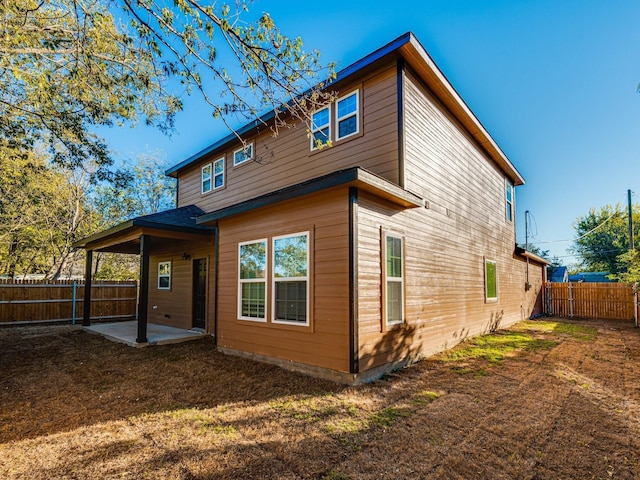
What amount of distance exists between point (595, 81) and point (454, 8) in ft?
23.5

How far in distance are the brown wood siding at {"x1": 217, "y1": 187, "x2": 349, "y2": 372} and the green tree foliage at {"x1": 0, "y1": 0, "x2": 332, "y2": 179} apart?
1.59m

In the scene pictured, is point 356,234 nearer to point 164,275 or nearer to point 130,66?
point 130,66

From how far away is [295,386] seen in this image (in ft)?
15.5

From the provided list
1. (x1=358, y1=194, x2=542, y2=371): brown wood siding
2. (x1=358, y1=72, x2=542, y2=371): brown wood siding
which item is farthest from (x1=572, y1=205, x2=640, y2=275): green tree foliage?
(x1=358, y1=194, x2=542, y2=371): brown wood siding

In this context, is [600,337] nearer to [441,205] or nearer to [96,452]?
[441,205]

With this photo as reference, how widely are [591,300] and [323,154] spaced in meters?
14.7

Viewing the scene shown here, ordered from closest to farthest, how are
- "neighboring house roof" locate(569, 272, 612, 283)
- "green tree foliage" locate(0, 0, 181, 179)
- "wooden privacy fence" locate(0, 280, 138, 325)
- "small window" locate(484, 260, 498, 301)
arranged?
"green tree foliage" locate(0, 0, 181, 179), "small window" locate(484, 260, 498, 301), "wooden privacy fence" locate(0, 280, 138, 325), "neighboring house roof" locate(569, 272, 612, 283)

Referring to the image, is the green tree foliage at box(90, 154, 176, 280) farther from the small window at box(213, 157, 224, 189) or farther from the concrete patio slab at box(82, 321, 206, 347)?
the small window at box(213, 157, 224, 189)

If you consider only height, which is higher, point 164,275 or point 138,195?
point 138,195

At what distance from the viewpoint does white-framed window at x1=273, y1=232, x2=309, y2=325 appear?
5.40 metres

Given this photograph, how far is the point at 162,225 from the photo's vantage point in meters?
8.02

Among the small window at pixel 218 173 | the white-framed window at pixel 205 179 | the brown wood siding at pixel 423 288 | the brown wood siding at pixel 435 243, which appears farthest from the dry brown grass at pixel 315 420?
the white-framed window at pixel 205 179

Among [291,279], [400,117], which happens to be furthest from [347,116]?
[291,279]

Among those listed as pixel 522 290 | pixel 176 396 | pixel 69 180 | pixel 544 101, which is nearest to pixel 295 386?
pixel 176 396
